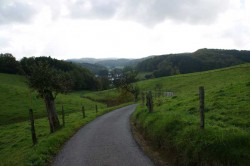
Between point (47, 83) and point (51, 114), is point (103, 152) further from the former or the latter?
point (47, 83)

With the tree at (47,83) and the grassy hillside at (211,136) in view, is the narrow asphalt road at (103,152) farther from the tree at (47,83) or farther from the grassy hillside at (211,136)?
the tree at (47,83)

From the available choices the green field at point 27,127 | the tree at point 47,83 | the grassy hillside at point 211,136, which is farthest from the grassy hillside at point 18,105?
the grassy hillside at point 211,136

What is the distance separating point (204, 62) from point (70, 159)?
7486 inches

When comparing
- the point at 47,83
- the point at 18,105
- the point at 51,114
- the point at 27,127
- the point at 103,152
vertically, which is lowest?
the point at 27,127

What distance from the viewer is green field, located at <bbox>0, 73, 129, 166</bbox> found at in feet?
55.5

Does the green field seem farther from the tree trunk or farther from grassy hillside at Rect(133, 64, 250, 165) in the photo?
grassy hillside at Rect(133, 64, 250, 165)

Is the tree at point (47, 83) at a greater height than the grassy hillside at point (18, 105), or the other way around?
the tree at point (47, 83)

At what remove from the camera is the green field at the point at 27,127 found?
55.5ft

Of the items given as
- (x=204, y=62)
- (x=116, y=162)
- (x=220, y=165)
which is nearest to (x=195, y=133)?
(x=220, y=165)

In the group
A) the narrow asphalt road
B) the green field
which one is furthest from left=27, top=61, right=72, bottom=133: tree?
the narrow asphalt road

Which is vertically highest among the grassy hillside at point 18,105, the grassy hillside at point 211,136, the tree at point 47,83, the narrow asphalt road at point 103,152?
the tree at point 47,83

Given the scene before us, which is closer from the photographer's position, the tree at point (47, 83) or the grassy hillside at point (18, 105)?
the tree at point (47, 83)

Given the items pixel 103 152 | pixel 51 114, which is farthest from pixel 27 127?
pixel 103 152

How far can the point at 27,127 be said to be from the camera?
126 ft
